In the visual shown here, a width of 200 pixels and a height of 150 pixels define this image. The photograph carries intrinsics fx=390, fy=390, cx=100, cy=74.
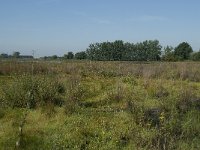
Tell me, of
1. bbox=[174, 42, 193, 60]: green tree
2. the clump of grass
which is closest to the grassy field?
the clump of grass

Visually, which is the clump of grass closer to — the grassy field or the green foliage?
the grassy field

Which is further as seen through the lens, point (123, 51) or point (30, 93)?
point (123, 51)

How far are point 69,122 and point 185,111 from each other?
388 cm

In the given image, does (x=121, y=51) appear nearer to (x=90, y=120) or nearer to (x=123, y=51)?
(x=123, y=51)

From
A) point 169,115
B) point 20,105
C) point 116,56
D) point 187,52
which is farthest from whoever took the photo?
point 116,56

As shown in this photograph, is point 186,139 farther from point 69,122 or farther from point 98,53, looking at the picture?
point 98,53

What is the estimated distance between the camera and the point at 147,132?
9039 millimetres

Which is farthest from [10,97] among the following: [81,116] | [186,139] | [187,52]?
[187,52]

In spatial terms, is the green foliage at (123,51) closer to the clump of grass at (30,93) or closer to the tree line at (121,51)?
the tree line at (121,51)

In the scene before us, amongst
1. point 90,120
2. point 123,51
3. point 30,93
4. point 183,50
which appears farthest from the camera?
point 123,51

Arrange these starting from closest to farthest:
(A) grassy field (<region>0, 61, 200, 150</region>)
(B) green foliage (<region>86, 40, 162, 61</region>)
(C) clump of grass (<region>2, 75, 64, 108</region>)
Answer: (A) grassy field (<region>0, 61, 200, 150</region>) < (C) clump of grass (<region>2, 75, 64, 108</region>) < (B) green foliage (<region>86, 40, 162, 61</region>)

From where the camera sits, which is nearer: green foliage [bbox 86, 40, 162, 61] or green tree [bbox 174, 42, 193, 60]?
green tree [bbox 174, 42, 193, 60]

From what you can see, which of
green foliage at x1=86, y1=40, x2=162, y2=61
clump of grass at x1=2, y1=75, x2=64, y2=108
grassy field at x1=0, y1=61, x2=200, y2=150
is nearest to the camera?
grassy field at x1=0, y1=61, x2=200, y2=150

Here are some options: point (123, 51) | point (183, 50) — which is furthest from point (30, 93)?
point (123, 51)
